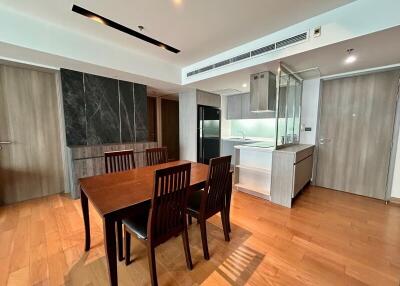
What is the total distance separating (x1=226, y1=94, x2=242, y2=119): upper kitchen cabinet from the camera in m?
5.35

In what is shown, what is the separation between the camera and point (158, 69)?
3.48m

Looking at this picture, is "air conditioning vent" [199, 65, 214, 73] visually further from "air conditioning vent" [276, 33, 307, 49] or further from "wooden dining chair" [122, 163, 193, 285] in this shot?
"wooden dining chair" [122, 163, 193, 285]

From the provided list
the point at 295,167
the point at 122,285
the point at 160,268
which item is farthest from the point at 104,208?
the point at 295,167

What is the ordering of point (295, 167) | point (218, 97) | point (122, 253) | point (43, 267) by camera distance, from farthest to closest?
point (218, 97) < point (295, 167) < point (122, 253) < point (43, 267)

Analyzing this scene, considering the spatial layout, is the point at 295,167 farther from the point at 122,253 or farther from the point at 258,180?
the point at 122,253

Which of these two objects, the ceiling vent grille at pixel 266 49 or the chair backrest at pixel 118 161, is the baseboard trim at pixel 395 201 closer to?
the ceiling vent grille at pixel 266 49

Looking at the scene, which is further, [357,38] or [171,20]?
[171,20]

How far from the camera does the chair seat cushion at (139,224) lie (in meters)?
1.38

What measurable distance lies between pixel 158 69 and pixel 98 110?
1445 millimetres

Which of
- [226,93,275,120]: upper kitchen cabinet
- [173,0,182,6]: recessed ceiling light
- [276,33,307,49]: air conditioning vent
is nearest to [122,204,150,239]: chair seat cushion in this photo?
[173,0,182,6]: recessed ceiling light

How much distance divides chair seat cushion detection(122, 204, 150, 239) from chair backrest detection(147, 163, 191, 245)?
3.8 inches

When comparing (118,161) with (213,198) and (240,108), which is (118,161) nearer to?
(213,198)

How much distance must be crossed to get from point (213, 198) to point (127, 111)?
115 inches

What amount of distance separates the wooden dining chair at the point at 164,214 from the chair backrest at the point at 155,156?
3.82 feet
